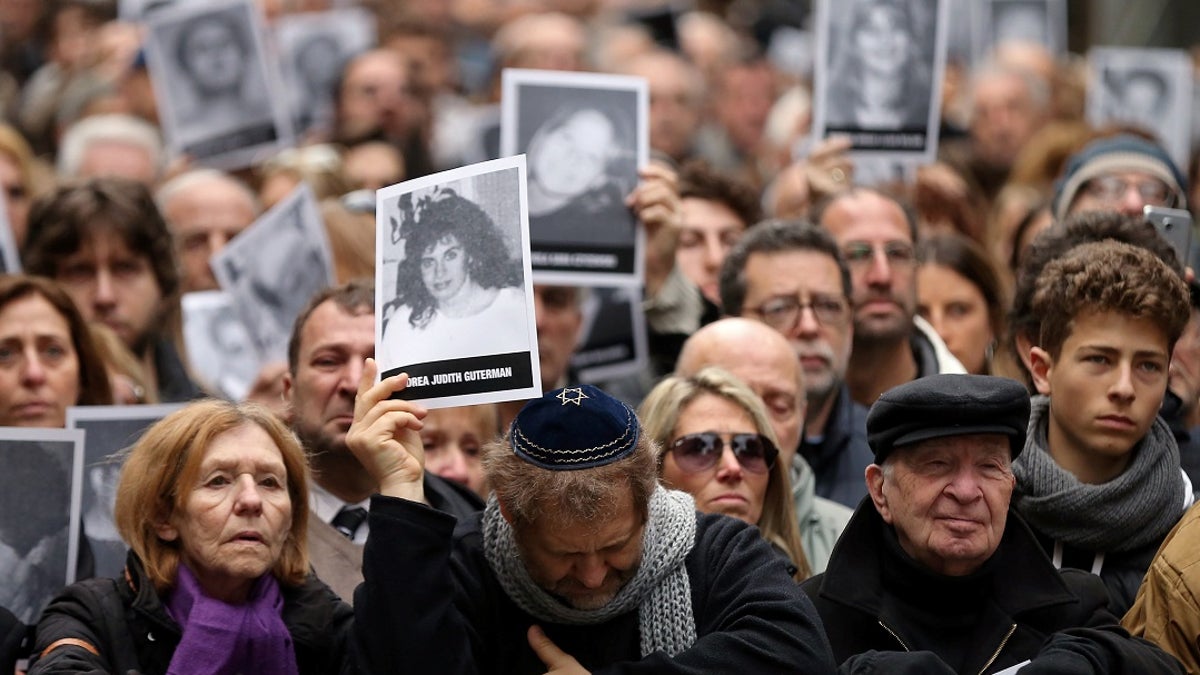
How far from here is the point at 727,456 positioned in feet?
20.2

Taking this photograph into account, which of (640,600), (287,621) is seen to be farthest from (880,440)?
(287,621)

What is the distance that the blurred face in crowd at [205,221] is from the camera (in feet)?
30.5

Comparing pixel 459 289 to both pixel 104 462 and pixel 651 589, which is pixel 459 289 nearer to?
pixel 651 589

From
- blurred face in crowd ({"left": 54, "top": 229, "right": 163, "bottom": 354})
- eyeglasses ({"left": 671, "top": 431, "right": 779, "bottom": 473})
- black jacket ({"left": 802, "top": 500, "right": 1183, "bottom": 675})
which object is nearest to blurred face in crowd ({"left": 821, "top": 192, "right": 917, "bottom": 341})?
eyeglasses ({"left": 671, "top": 431, "right": 779, "bottom": 473})

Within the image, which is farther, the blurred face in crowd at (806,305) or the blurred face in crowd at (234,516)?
the blurred face in crowd at (806,305)

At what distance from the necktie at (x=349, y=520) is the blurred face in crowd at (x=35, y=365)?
3.48 feet

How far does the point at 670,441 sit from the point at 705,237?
8.09 feet

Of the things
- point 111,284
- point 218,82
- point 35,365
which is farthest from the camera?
point 218,82

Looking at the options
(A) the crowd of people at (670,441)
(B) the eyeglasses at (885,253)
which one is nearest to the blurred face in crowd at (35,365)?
(A) the crowd of people at (670,441)

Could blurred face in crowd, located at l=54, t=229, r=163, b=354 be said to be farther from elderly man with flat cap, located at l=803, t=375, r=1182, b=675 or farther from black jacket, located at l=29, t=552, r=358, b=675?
elderly man with flat cap, located at l=803, t=375, r=1182, b=675

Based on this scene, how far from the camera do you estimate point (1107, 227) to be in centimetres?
647

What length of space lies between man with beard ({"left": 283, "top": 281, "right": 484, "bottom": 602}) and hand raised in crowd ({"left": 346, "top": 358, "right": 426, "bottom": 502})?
3.68 feet

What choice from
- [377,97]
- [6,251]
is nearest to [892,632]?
[6,251]

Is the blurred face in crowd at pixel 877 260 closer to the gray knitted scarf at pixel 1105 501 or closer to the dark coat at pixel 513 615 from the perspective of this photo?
the gray knitted scarf at pixel 1105 501
